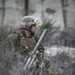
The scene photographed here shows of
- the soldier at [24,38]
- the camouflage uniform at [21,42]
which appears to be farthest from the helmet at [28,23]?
the camouflage uniform at [21,42]

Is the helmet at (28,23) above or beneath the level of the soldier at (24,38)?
above

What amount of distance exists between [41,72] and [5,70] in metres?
0.60

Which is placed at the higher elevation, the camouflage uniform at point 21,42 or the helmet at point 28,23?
the helmet at point 28,23

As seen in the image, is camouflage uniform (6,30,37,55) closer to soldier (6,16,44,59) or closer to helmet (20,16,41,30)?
soldier (6,16,44,59)

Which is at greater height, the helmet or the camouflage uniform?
the helmet

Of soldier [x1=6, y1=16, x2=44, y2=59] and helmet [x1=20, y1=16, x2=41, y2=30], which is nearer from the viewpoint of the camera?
soldier [x1=6, y1=16, x2=44, y2=59]

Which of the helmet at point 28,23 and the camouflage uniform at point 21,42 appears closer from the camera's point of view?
the camouflage uniform at point 21,42

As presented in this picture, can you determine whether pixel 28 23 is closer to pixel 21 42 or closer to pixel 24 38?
pixel 24 38

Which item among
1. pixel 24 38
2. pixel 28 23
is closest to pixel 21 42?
pixel 24 38

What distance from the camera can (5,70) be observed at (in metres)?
6.96

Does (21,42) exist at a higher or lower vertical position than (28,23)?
lower

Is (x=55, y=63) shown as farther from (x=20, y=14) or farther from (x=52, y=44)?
(x=20, y=14)

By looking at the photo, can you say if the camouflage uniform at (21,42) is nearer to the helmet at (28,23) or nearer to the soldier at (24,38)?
the soldier at (24,38)

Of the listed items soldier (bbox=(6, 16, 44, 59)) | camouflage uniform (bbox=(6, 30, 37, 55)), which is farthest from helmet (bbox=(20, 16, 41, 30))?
camouflage uniform (bbox=(6, 30, 37, 55))
